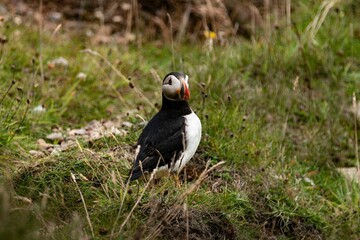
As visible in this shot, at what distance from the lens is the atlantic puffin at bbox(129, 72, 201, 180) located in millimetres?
5676

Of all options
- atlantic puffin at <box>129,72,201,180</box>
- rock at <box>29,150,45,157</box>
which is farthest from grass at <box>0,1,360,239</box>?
atlantic puffin at <box>129,72,201,180</box>

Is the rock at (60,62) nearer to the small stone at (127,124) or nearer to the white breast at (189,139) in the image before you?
the small stone at (127,124)

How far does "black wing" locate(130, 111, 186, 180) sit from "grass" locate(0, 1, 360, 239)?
18 cm

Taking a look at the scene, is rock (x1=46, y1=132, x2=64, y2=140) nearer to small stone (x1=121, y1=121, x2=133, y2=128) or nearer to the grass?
the grass

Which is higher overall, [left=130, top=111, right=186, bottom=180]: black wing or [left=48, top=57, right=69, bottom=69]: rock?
[left=130, top=111, right=186, bottom=180]: black wing

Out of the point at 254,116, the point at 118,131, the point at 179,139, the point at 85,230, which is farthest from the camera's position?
the point at 254,116

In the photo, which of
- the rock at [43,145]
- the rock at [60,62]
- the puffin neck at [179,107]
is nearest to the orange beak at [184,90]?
the puffin neck at [179,107]

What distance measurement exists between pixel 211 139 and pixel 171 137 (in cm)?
96

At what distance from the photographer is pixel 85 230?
4727mm

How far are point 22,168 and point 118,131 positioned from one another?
1.30 meters

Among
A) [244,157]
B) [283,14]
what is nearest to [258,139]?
[244,157]

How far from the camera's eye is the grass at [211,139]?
5.12 m

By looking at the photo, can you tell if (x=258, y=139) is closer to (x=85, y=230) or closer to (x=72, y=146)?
(x=72, y=146)

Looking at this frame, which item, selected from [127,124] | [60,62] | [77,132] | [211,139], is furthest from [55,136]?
[60,62]
